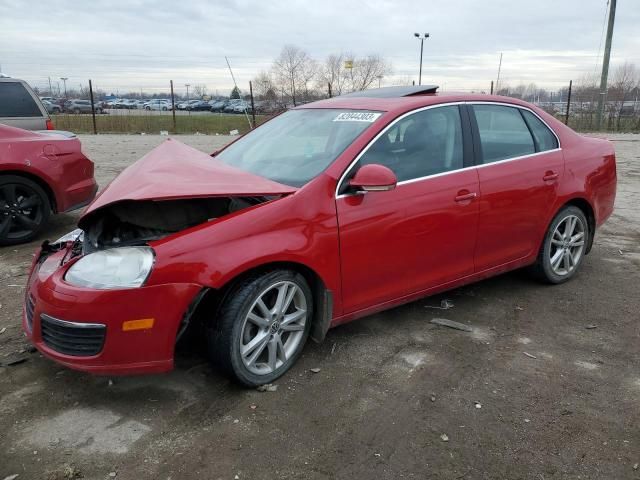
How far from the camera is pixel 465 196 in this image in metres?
3.78

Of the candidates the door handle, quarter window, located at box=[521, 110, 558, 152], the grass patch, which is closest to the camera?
the door handle

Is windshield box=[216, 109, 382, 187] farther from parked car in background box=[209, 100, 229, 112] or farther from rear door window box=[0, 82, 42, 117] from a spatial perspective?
parked car in background box=[209, 100, 229, 112]

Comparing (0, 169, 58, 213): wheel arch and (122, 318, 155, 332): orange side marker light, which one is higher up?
(0, 169, 58, 213): wheel arch

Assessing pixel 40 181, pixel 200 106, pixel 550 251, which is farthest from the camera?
pixel 200 106

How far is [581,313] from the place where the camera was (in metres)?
4.23

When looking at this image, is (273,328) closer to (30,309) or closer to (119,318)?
(119,318)

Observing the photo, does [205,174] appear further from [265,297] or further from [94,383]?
[94,383]

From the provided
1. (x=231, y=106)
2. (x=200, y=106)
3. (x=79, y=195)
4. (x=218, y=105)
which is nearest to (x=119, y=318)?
(x=79, y=195)

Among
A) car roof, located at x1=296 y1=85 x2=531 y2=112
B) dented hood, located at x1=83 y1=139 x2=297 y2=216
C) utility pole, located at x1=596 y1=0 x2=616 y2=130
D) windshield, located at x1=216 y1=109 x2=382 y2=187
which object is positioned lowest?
dented hood, located at x1=83 y1=139 x2=297 y2=216

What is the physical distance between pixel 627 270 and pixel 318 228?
3.55m

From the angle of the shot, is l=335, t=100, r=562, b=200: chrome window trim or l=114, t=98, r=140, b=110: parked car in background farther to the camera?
l=114, t=98, r=140, b=110: parked car in background

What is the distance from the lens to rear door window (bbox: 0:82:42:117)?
7.44m

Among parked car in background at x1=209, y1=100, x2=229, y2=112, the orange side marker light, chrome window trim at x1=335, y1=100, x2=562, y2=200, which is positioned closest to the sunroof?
chrome window trim at x1=335, y1=100, x2=562, y2=200

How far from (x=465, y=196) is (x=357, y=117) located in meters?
0.91
